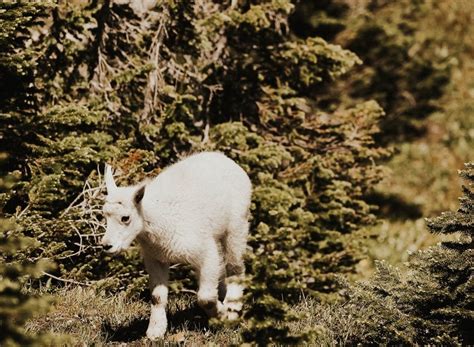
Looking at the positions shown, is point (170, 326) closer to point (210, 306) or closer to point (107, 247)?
point (210, 306)

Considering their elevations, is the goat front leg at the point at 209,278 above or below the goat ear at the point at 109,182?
below

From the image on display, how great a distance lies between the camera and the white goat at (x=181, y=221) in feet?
17.3

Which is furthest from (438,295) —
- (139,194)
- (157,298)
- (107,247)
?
(107,247)

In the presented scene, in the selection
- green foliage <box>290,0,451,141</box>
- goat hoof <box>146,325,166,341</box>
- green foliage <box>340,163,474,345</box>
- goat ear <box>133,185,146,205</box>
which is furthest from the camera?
green foliage <box>290,0,451,141</box>

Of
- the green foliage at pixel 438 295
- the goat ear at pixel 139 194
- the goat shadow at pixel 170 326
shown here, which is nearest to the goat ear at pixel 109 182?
the goat ear at pixel 139 194

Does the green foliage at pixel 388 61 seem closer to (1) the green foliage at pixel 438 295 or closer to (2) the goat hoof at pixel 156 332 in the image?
(1) the green foliage at pixel 438 295

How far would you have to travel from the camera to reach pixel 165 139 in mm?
8508

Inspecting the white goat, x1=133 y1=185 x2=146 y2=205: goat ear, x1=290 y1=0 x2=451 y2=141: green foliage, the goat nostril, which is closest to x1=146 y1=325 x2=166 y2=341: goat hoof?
the white goat

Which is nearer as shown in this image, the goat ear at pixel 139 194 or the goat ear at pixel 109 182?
the goat ear at pixel 139 194

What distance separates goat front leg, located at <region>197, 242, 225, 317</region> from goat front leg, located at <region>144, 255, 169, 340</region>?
0.32 meters

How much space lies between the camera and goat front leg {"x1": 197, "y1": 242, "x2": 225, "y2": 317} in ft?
19.0

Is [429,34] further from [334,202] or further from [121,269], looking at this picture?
[121,269]

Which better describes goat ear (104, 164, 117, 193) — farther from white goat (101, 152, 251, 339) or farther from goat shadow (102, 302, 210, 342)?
goat shadow (102, 302, 210, 342)

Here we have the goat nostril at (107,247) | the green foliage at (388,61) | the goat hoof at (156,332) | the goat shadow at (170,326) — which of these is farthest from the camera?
the green foliage at (388,61)
